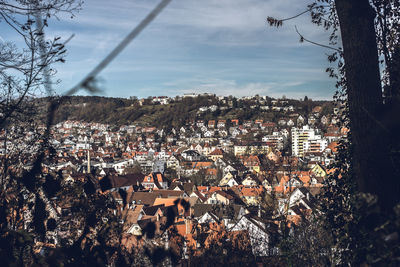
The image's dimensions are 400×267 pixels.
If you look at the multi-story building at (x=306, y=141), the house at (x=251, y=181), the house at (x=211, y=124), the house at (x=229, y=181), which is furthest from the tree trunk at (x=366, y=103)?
the house at (x=211, y=124)

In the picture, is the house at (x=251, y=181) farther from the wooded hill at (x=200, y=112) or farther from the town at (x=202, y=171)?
the wooded hill at (x=200, y=112)

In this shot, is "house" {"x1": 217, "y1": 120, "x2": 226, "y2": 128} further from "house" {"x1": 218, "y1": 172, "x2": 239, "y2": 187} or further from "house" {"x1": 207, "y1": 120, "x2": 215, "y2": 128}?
"house" {"x1": 218, "y1": 172, "x2": 239, "y2": 187}

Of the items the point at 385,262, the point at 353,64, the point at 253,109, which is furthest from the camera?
the point at 253,109

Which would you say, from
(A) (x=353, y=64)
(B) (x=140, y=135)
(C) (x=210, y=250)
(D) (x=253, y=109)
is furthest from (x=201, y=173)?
(D) (x=253, y=109)

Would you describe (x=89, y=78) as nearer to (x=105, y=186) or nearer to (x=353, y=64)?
(x=353, y=64)

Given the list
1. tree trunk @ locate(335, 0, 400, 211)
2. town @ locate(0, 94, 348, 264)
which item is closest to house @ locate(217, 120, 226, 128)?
town @ locate(0, 94, 348, 264)

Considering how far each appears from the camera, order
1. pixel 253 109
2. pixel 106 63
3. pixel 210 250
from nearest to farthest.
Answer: pixel 106 63
pixel 210 250
pixel 253 109
